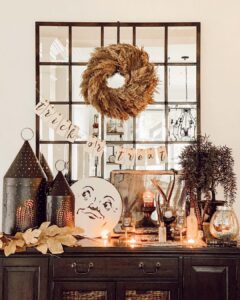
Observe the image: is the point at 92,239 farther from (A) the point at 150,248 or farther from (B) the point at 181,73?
(B) the point at 181,73

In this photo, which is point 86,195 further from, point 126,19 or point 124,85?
point 126,19

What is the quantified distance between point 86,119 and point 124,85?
0.34 m

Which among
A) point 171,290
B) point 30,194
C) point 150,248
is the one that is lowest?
point 171,290

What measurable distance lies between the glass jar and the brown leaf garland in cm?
80

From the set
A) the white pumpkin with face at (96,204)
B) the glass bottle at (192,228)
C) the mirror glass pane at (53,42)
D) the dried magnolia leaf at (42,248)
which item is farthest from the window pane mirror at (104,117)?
the dried magnolia leaf at (42,248)

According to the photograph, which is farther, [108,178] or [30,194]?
[108,178]

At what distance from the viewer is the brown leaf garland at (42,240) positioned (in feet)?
9.32

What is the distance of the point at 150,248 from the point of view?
290 centimetres

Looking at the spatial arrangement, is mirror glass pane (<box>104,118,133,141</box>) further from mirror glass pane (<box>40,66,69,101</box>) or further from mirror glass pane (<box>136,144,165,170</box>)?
mirror glass pane (<box>40,66,69,101</box>)

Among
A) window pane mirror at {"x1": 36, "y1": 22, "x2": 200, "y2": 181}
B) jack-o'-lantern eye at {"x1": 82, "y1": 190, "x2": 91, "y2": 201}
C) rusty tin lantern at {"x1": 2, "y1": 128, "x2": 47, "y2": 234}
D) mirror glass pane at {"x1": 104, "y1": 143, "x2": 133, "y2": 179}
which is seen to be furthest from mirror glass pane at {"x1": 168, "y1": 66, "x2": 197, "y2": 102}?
rusty tin lantern at {"x1": 2, "y1": 128, "x2": 47, "y2": 234}

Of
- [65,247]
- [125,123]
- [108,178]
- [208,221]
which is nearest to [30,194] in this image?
[65,247]

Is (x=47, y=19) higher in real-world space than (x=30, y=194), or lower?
higher

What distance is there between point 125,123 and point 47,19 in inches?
33.3

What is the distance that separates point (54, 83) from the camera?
11.4ft
